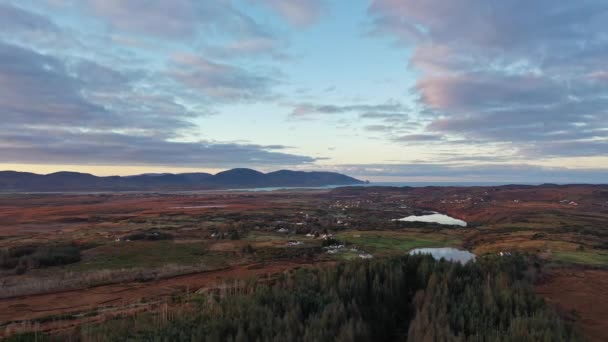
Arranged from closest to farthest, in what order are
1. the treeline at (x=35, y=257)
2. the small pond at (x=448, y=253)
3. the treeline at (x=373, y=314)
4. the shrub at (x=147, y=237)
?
the treeline at (x=373, y=314)
the treeline at (x=35, y=257)
the small pond at (x=448, y=253)
the shrub at (x=147, y=237)

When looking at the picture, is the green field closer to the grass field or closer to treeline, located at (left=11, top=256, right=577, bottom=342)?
treeline, located at (left=11, top=256, right=577, bottom=342)

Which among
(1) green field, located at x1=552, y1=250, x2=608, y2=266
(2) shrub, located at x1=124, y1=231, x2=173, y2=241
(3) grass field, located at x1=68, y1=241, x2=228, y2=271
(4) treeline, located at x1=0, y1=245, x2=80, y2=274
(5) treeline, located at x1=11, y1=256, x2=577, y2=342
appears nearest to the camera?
(5) treeline, located at x1=11, y1=256, x2=577, y2=342

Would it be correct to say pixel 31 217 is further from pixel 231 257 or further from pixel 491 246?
pixel 491 246

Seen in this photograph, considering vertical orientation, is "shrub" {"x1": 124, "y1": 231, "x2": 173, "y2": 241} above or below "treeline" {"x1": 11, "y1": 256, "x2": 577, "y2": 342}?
below

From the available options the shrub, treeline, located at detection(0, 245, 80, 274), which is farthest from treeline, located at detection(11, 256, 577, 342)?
the shrub

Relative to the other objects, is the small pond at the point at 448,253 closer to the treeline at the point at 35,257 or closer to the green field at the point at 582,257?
the green field at the point at 582,257

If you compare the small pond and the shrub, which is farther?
the shrub

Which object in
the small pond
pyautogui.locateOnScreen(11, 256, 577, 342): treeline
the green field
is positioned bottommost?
the small pond

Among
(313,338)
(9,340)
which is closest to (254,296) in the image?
(313,338)

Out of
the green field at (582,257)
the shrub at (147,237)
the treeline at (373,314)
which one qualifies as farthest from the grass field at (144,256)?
the green field at (582,257)
